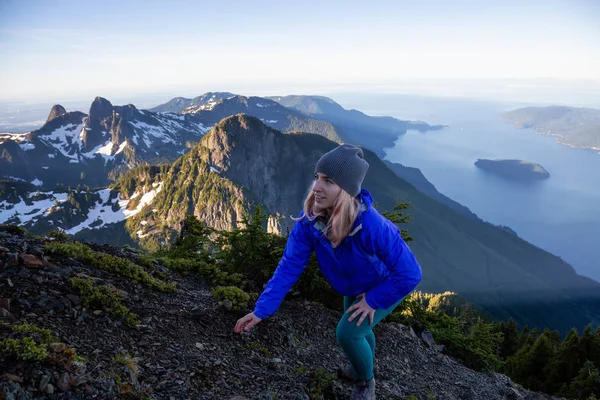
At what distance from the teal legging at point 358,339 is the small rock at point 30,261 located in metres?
5.05

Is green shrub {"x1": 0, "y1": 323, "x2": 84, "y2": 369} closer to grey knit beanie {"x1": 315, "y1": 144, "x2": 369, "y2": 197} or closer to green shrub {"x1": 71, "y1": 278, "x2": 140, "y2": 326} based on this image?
green shrub {"x1": 71, "y1": 278, "x2": 140, "y2": 326}

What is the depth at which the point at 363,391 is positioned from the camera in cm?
492

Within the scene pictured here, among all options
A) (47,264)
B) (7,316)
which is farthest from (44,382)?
(47,264)

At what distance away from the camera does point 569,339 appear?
24.8 m

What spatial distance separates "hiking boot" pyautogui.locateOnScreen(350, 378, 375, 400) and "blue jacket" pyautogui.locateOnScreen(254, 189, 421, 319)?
1530 mm

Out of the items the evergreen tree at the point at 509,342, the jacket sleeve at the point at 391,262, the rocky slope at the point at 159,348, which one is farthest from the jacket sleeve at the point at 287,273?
the evergreen tree at the point at 509,342

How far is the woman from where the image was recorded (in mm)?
3869

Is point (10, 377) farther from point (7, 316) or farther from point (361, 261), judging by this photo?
point (361, 261)

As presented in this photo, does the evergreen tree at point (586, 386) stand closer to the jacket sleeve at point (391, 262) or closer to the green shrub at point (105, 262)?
the jacket sleeve at point (391, 262)

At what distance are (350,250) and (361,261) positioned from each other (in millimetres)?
184

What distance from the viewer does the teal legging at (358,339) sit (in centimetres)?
427

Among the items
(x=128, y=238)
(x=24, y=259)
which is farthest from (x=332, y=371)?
(x=128, y=238)

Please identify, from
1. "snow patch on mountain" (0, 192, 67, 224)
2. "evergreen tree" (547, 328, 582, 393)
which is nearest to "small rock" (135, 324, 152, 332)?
"evergreen tree" (547, 328, 582, 393)

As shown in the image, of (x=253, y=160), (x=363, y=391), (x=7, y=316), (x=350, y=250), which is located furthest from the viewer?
(x=253, y=160)
